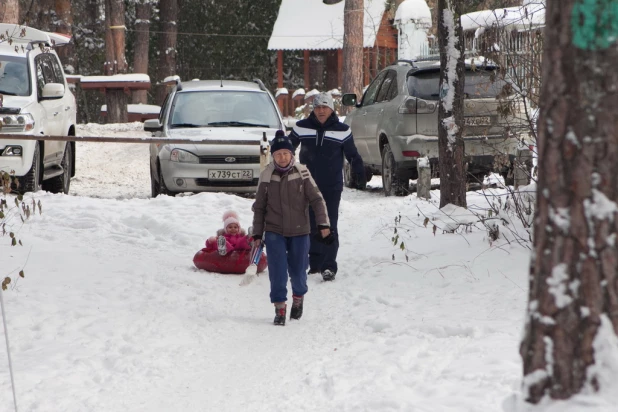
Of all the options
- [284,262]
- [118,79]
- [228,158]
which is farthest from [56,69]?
[118,79]

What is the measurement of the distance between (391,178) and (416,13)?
1034 cm

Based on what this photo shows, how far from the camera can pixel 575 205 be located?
3084 millimetres

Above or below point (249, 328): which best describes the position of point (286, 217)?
above

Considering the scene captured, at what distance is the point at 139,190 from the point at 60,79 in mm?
2678

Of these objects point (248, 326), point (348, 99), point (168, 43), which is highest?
point (168, 43)

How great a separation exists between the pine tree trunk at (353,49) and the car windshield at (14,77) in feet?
39.7

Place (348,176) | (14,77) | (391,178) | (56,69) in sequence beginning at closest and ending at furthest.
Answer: (14,77) < (391,178) < (56,69) < (348,176)

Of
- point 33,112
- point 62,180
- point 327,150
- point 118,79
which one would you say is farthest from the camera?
point 118,79

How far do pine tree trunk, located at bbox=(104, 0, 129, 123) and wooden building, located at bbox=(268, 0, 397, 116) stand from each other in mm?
5439

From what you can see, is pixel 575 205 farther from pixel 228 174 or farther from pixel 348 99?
pixel 348 99

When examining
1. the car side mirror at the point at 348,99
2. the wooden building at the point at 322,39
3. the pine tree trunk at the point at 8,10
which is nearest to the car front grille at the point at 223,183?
the car side mirror at the point at 348,99

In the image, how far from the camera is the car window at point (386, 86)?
13357 millimetres

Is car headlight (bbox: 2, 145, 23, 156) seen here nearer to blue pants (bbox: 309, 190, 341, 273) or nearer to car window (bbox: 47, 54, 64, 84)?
car window (bbox: 47, 54, 64, 84)

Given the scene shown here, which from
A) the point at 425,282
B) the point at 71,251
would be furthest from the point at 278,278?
the point at 71,251
